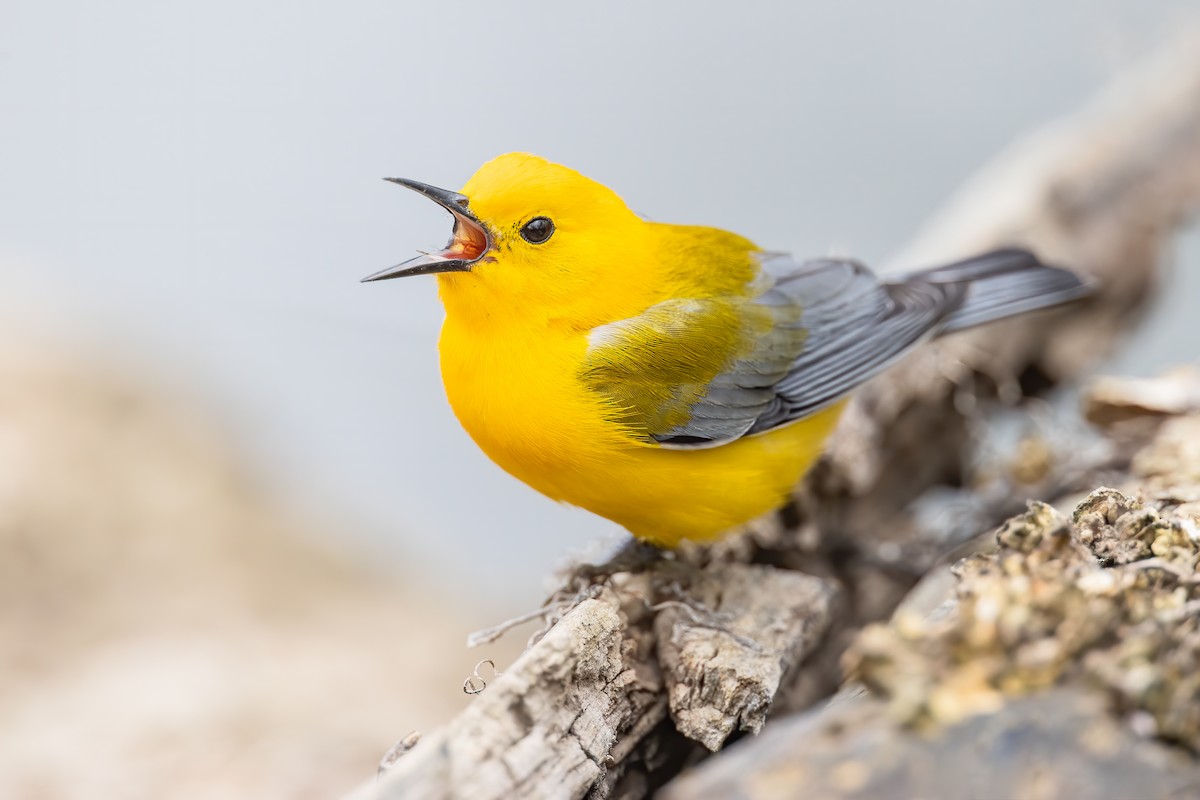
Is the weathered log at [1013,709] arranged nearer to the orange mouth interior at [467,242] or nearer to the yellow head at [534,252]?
the yellow head at [534,252]

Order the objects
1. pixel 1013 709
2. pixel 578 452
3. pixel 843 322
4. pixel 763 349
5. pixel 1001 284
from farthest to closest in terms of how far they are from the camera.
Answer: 1. pixel 1001 284
2. pixel 843 322
3. pixel 763 349
4. pixel 578 452
5. pixel 1013 709

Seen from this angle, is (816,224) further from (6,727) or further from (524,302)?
(6,727)

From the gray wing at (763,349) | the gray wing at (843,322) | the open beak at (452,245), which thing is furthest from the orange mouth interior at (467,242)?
the gray wing at (843,322)

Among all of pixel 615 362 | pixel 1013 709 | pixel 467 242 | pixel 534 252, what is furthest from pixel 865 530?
pixel 1013 709

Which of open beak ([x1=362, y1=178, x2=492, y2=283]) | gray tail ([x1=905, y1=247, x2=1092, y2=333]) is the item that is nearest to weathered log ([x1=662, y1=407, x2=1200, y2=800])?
open beak ([x1=362, y1=178, x2=492, y2=283])

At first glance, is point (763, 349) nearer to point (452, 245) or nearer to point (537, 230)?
point (537, 230)

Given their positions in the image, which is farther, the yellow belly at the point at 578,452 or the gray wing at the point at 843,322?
the gray wing at the point at 843,322

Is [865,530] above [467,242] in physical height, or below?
below
